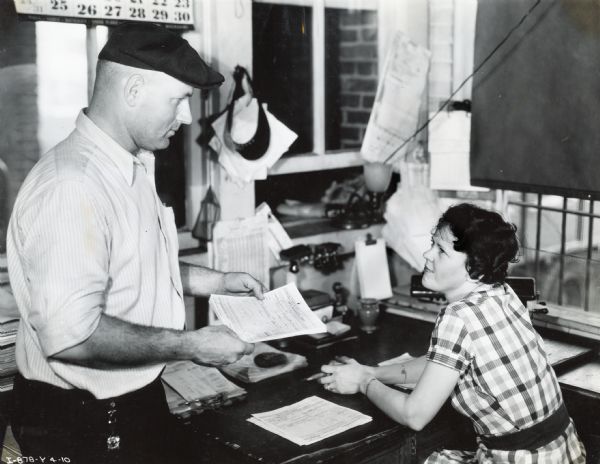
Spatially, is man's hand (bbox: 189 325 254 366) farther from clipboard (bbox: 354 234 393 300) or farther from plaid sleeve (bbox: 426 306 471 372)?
clipboard (bbox: 354 234 393 300)

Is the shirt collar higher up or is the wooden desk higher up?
the shirt collar

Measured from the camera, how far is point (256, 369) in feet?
8.16

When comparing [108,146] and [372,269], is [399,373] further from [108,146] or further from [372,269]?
[108,146]

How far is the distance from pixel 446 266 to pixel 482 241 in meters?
0.12

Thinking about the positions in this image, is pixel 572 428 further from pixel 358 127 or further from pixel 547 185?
pixel 358 127

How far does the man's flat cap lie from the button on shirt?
191 mm

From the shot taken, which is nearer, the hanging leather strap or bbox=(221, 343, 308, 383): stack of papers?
bbox=(221, 343, 308, 383): stack of papers

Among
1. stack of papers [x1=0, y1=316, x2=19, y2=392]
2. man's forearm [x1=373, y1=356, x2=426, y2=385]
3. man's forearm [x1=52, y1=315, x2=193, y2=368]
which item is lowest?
man's forearm [x1=373, y1=356, x2=426, y2=385]

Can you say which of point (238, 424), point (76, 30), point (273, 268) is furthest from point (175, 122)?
point (273, 268)

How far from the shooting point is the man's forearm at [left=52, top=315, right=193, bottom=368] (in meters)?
1.67

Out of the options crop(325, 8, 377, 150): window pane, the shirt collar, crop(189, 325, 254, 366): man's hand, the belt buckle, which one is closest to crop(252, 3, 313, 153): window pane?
crop(325, 8, 377, 150): window pane

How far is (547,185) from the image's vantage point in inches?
118

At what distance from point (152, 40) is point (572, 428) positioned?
1559 mm

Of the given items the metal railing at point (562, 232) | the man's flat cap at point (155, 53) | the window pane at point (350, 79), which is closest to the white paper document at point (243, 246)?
the window pane at point (350, 79)
